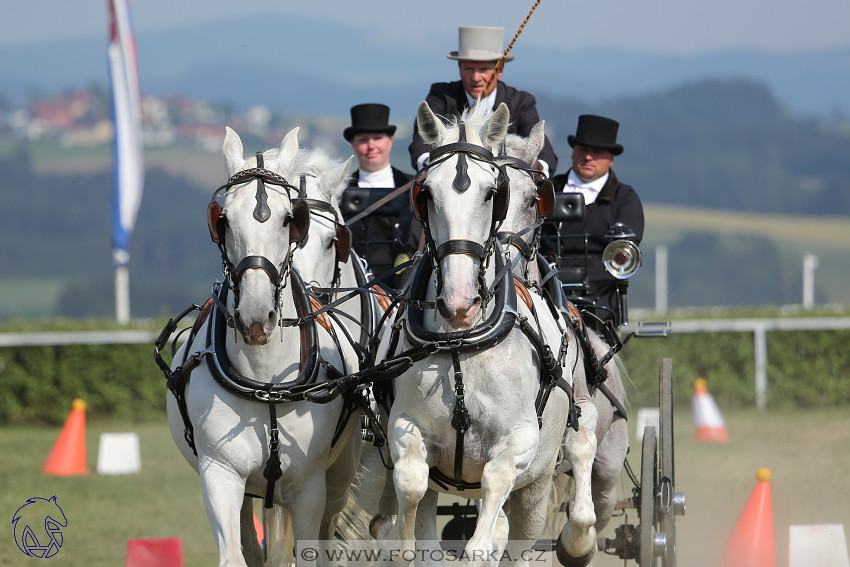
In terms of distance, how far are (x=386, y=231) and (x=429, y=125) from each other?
2742 millimetres

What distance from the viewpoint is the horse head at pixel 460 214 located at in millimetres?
3904

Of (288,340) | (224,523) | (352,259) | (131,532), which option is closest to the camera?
(224,523)

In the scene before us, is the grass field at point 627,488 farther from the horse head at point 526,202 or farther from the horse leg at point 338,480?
the horse head at point 526,202

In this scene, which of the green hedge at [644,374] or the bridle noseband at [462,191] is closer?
the bridle noseband at [462,191]

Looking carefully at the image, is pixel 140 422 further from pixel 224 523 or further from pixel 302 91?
pixel 302 91

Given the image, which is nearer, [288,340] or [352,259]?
[288,340]

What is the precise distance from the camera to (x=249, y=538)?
5.06m

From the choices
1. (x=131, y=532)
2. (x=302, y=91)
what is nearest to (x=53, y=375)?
(x=131, y=532)

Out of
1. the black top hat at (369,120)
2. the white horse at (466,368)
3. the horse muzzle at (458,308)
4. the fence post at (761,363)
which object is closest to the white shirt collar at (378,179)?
the black top hat at (369,120)

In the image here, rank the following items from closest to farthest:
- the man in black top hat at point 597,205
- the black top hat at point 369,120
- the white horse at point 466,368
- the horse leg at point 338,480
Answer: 1. the white horse at point 466,368
2. the horse leg at point 338,480
3. the man in black top hat at point 597,205
4. the black top hat at point 369,120

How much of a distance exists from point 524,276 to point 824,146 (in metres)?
96.7

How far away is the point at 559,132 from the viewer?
296ft

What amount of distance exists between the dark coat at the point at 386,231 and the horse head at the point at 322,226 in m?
0.70

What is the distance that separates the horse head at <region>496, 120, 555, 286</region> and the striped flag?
1211 centimetres
